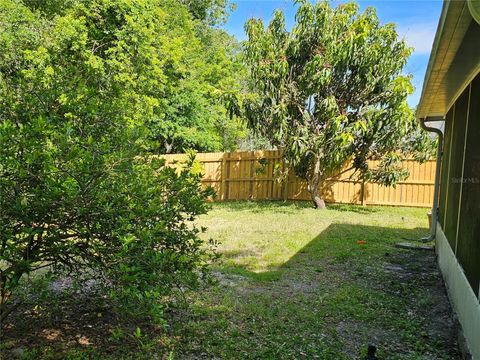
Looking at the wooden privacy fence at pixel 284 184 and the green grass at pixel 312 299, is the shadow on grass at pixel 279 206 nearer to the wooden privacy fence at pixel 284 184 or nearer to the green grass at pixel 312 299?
the wooden privacy fence at pixel 284 184

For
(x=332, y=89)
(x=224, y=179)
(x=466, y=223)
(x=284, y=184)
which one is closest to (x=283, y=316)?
(x=466, y=223)

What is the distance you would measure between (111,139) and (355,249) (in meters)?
4.68

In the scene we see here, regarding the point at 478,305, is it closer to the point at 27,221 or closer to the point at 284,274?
the point at 284,274

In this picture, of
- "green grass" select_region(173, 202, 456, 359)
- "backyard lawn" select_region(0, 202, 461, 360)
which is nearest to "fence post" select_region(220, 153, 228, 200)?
"green grass" select_region(173, 202, 456, 359)

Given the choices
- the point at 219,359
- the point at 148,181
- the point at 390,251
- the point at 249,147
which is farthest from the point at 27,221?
the point at 249,147

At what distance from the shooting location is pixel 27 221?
2.14 metres

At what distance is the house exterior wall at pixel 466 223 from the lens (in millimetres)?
2920

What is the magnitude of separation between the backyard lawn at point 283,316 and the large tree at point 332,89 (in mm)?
3934

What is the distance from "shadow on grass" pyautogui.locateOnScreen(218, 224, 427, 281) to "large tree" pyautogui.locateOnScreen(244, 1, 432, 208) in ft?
7.80

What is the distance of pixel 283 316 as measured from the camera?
3.51m

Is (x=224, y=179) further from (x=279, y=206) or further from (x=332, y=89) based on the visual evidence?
(x=332, y=89)

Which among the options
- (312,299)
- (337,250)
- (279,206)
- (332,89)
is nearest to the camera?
(312,299)

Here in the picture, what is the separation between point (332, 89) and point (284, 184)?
12.1ft

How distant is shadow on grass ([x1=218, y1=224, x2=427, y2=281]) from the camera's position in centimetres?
498
